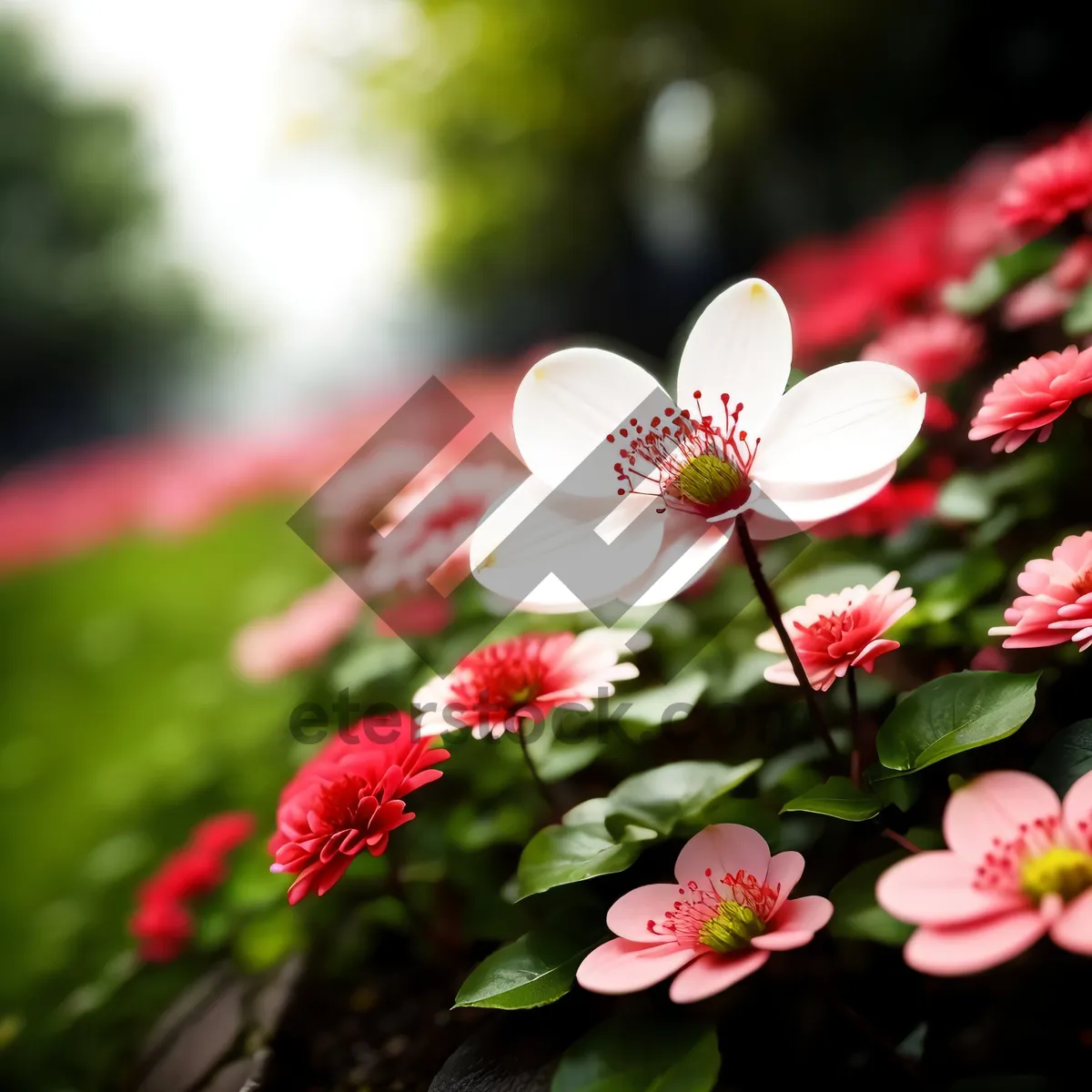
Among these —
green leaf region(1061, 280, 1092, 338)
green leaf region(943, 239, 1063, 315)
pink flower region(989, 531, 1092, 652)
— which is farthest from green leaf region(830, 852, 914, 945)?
green leaf region(943, 239, 1063, 315)

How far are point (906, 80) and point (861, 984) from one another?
2.44 m

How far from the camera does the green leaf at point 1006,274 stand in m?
0.80

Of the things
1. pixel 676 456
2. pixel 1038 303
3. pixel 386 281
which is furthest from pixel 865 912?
pixel 386 281

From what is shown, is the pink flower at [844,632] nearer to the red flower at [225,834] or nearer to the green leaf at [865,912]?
the green leaf at [865,912]

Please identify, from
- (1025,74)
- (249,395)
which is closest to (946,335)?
(1025,74)

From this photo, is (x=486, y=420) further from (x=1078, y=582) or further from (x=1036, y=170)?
(x=1078, y=582)

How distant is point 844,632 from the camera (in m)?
0.48

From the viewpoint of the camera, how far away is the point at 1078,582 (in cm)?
45

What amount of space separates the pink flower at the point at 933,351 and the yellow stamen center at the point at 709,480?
0.41m

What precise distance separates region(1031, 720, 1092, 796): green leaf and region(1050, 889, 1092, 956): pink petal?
117 millimetres

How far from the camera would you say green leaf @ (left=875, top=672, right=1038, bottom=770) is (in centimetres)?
45

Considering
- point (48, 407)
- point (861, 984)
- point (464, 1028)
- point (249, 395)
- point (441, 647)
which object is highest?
point (48, 407)

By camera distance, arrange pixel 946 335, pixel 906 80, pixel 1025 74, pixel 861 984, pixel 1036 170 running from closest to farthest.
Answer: pixel 861 984
pixel 1036 170
pixel 946 335
pixel 1025 74
pixel 906 80

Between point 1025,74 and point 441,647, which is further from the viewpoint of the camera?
point 1025,74
